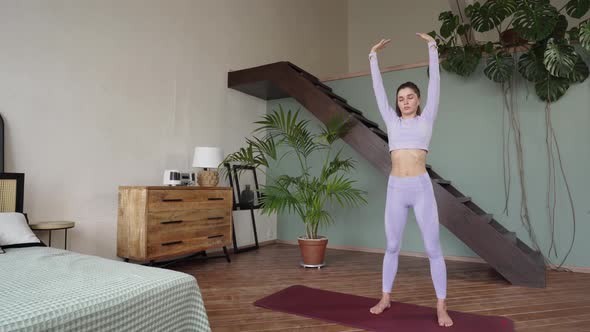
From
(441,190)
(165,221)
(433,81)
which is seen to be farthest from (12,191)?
A: (441,190)

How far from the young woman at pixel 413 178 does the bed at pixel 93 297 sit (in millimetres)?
1285

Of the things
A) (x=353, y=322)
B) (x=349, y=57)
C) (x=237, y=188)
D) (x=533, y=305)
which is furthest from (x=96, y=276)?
(x=349, y=57)

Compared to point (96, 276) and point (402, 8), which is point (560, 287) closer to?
point (96, 276)

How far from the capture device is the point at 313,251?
3523 millimetres

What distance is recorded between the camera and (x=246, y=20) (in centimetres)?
493

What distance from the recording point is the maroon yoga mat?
2002 millimetres

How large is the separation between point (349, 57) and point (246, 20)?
10.5 feet

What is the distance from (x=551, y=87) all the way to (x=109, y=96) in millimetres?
4254

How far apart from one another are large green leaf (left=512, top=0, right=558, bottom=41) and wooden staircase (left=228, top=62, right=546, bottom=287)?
155cm

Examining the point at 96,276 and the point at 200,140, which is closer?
the point at 96,276

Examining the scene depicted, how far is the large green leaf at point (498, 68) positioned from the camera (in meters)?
3.70

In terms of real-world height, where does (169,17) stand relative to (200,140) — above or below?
above

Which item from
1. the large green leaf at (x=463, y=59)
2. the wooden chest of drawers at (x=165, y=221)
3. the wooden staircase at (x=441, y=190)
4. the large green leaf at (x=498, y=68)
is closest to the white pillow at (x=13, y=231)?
the wooden chest of drawers at (x=165, y=221)

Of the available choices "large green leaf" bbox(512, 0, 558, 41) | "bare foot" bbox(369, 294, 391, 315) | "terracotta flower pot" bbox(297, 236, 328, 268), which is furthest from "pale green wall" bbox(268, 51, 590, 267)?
"bare foot" bbox(369, 294, 391, 315)
